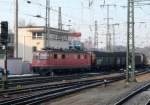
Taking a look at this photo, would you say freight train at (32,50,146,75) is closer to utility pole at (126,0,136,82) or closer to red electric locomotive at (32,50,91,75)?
red electric locomotive at (32,50,91,75)

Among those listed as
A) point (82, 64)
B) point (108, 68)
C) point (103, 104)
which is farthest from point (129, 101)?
point (108, 68)

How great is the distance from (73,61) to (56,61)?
4.51 m

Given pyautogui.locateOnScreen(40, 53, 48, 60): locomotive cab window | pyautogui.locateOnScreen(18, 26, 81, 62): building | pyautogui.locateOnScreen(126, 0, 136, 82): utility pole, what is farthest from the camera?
pyautogui.locateOnScreen(18, 26, 81, 62): building

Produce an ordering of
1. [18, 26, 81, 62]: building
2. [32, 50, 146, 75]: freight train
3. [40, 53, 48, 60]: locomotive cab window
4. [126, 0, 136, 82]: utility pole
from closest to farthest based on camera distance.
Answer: [126, 0, 136, 82]: utility pole, [40, 53, 48, 60]: locomotive cab window, [32, 50, 146, 75]: freight train, [18, 26, 81, 62]: building

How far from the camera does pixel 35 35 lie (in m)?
82.9

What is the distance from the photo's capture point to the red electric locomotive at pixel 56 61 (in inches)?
2167

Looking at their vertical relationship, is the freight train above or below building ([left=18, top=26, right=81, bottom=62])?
below

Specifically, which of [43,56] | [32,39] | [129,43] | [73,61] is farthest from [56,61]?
[32,39]

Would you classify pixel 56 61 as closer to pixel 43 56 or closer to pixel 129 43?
pixel 43 56

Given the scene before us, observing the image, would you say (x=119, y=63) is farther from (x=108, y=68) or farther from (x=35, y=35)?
(x=35, y=35)

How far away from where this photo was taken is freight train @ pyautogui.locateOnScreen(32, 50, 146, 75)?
55.2m

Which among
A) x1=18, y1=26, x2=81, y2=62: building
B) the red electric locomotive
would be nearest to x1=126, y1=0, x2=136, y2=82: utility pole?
the red electric locomotive

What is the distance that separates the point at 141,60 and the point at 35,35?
20357 mm

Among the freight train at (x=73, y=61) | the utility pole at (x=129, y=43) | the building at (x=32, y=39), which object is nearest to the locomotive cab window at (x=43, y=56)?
the freight train at (x=73, y=61)
